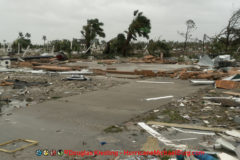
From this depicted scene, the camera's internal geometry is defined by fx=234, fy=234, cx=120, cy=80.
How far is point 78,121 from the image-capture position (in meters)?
4.41

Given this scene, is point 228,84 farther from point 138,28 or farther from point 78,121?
point 138,28

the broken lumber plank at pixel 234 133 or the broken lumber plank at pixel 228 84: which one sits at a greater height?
the broken lumber plank at pixel 228 84

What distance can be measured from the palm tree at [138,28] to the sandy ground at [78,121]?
82.7ft

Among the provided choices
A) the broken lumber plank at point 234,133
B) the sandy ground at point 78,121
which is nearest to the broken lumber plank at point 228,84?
the sandy ground at point 78,121

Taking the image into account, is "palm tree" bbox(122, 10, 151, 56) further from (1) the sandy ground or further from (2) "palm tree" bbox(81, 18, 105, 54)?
(1) the sandy ground

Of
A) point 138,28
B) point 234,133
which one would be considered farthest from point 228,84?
Result: point 138,28

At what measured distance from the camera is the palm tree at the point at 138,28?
3116cm

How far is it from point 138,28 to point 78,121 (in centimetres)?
2813

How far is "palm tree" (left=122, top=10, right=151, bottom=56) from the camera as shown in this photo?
31156 mm

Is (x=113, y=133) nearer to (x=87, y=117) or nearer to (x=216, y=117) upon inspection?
(x=87, y=117)

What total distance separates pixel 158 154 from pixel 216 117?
222 centimetres

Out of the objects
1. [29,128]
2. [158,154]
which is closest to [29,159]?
[29,128]

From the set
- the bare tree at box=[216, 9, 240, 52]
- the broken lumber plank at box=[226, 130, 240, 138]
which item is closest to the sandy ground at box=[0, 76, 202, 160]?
the broken lumber plank at box=[226, 130, 240, 138]

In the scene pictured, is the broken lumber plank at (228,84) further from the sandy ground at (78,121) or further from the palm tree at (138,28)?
the palm tree at (138,28)
